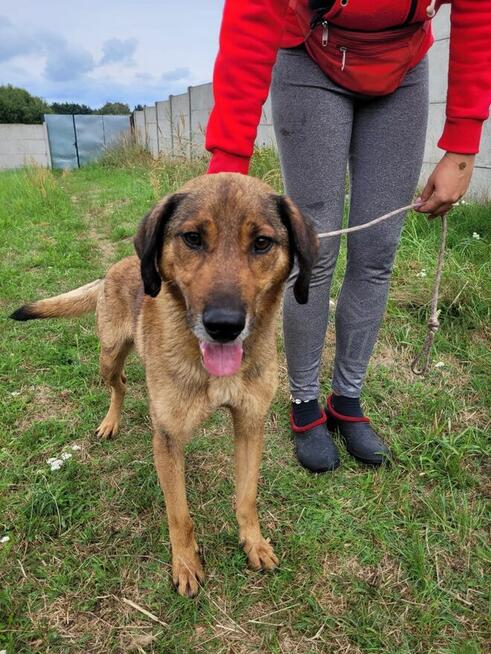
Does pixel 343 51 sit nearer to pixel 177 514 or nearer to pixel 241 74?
pixel 241 74

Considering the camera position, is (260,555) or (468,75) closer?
(468,75)

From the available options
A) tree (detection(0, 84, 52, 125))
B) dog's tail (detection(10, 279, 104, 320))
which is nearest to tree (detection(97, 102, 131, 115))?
tree (detection(0, 84, 52, 125))

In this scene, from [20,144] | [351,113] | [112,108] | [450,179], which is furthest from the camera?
[112,108]

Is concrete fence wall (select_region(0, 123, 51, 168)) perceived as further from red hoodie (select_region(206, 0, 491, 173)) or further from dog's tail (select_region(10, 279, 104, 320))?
red hoodie (select_region(206, 0, 491, 173))

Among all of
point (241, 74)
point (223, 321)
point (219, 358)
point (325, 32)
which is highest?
point (325, 32)

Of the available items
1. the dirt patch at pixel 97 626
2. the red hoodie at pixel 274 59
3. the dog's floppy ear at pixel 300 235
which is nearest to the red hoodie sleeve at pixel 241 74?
the red hoodie at pixel 274 59

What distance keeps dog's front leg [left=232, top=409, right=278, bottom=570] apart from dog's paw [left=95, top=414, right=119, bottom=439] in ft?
3.41

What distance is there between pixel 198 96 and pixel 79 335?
12.3 meters

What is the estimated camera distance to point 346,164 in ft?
7.21

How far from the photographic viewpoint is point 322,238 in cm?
224

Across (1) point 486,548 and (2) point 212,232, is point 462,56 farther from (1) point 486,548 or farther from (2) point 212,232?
(1) point 486,548

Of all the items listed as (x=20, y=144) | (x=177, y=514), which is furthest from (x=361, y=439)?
(x=20, y=144)

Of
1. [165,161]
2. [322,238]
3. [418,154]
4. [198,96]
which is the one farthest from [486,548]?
[198,96]

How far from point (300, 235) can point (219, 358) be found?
56 centimetres
